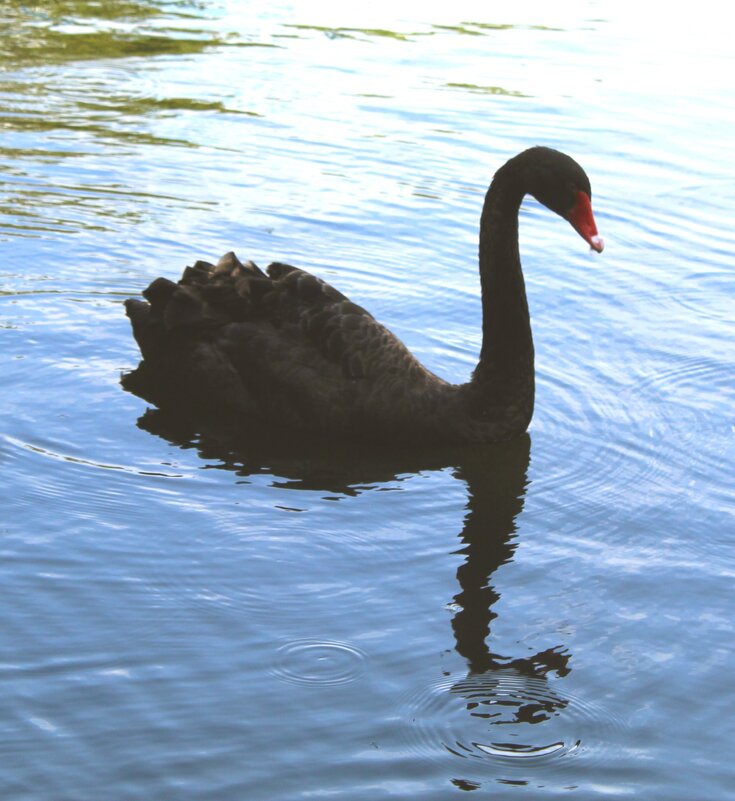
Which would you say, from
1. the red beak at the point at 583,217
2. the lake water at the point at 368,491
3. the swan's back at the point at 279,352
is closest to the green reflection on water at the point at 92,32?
the lake water at the point at 368,491

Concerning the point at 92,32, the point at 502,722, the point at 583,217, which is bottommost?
the point at 502,722

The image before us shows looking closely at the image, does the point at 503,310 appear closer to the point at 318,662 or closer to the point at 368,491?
the point at 368,491

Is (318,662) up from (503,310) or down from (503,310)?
down

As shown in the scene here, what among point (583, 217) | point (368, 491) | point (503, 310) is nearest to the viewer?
point (368, 491)

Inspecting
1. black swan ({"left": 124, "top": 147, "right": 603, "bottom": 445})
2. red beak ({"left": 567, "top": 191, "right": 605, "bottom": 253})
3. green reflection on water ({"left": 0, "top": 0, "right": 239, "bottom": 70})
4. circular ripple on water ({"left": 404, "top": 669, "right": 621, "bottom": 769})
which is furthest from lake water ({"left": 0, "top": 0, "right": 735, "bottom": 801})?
red beak ({"left": 567, "top": 191, "right": 605, "bottom": 253})

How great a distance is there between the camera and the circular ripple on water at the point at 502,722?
3.99 metres

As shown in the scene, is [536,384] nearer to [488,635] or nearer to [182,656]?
[488,635]

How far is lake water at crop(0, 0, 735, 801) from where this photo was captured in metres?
4.00

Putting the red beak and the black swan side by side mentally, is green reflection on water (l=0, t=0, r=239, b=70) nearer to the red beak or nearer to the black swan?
the black swan

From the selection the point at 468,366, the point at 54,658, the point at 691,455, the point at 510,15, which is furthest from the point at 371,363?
the point at 510,15

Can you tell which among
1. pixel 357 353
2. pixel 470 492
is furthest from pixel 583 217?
pixel 470 492

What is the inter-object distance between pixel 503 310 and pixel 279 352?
99 cm

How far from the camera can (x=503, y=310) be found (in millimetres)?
6289

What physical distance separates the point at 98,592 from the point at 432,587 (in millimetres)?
1108
